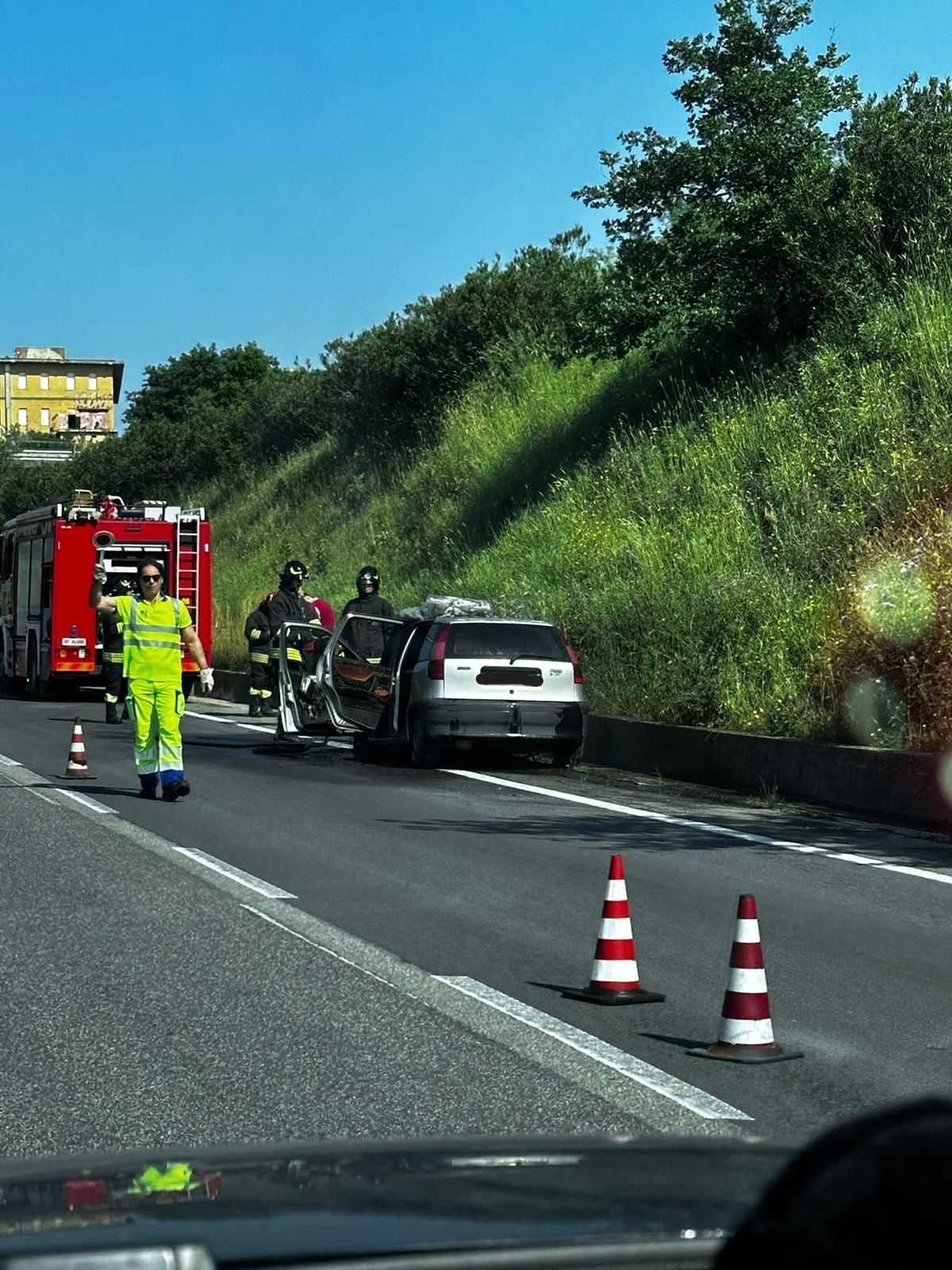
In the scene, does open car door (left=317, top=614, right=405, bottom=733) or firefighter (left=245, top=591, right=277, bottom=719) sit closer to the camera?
open car door (left=317, top=614, right=405, bottom=733)

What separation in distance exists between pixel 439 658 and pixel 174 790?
3994 mm

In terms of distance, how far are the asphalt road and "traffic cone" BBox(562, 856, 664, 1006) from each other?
83 millimetres

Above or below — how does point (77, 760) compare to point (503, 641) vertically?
below

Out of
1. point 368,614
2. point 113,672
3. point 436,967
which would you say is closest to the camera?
point 436,967

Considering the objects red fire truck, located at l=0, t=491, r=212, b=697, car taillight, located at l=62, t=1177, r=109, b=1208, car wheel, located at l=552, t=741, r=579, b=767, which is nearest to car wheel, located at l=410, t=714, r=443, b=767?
car wheel, located at l=552, t=741, r=579, b=767

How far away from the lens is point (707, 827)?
541 inches

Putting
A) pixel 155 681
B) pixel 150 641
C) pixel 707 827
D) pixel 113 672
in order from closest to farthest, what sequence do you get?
1. pixel 707 827
2. pixel 155 681
3. pixel 150 641
4. pixel 113 672

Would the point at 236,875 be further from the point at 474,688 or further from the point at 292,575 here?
the point at 292,575

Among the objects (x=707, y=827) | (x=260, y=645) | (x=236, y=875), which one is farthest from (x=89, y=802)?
(x=260, y=645)

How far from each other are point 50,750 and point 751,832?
9170 millimetres

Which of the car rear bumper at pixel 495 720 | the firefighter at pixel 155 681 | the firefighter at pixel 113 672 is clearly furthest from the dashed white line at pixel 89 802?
the firefighter at pixel 113 672

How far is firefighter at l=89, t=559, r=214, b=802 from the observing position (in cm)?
1500

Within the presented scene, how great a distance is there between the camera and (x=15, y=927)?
930 centimetres

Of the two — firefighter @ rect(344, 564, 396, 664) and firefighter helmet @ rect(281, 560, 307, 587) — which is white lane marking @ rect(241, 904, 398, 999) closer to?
firefighter @ rect(344, 564, 396, 664)
